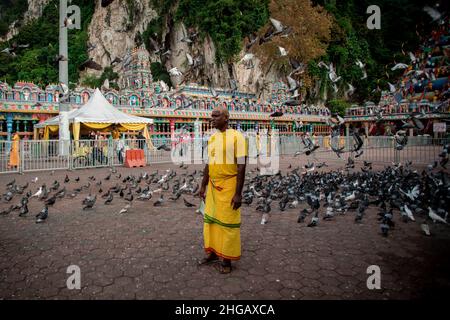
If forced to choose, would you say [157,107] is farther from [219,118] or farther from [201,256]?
[219,118]

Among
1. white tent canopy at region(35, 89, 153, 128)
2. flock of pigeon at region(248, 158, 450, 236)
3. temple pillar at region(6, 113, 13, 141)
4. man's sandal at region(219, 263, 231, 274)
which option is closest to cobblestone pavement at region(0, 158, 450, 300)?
man's sandal at region(219, 263, 231, 274)

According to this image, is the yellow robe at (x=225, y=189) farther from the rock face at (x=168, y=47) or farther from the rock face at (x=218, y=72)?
the rock face at (x=218, y=72)

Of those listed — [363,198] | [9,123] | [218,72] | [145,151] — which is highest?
[218,72]

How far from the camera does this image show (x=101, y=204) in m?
6.80

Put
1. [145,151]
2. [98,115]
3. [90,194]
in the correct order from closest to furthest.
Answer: [90,194] < [98,115] < [145,151]

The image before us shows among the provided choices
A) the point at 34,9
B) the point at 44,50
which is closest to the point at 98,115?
the point at 44,50

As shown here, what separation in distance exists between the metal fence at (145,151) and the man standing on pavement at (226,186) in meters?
8.80

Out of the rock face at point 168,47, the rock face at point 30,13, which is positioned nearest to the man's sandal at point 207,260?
the rock face at point 168,47

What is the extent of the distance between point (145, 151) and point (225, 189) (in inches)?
494

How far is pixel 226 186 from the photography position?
3.24 meters

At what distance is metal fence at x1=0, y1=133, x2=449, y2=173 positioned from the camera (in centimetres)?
1173

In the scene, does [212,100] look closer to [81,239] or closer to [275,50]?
[275,50]
